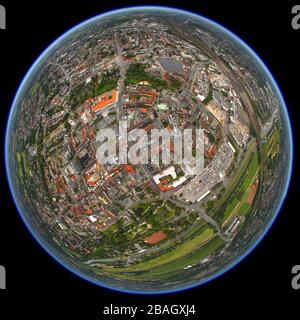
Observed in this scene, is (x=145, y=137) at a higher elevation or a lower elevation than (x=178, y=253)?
higher

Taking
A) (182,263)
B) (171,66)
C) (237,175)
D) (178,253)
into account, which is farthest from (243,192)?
(171,66)

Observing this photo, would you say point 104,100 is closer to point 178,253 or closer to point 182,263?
point 178,253

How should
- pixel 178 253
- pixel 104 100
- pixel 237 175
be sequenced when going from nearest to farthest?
pixel 104 100, pixel 237 175, pixel 178 253

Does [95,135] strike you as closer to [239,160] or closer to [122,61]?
[122,61]

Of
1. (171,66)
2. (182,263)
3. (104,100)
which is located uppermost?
(171,66)

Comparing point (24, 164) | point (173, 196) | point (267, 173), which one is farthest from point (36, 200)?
point (267, 173)

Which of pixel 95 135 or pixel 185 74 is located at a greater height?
pixel 185 74

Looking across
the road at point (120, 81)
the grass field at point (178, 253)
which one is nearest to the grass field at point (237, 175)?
the grass field at point (178, 253)

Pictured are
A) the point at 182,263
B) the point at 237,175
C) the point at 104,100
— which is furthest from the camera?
the point at 182,263
